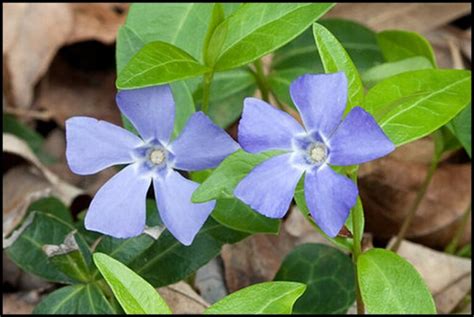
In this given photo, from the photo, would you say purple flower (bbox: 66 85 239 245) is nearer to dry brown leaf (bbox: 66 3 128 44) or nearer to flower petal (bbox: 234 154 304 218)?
flower petal (bbox: 234 154 304 218)

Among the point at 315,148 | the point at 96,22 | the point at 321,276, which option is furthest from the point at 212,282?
the point at 96,22

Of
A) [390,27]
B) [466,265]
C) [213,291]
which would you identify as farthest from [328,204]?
[390,27]

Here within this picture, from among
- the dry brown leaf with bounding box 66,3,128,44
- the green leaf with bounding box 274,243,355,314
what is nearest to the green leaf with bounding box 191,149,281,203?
the green leaf with bounding box 274,243,355,314

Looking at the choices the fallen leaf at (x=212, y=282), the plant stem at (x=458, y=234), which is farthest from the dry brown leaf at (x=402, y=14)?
the fallen leaf at (x=212, y=282)

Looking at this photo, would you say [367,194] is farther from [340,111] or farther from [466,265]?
[340,111]

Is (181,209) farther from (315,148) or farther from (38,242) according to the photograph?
(38,242)

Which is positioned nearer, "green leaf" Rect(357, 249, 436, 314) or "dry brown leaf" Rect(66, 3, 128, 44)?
"green leaf" Rect(357, 249, 436, 314)
